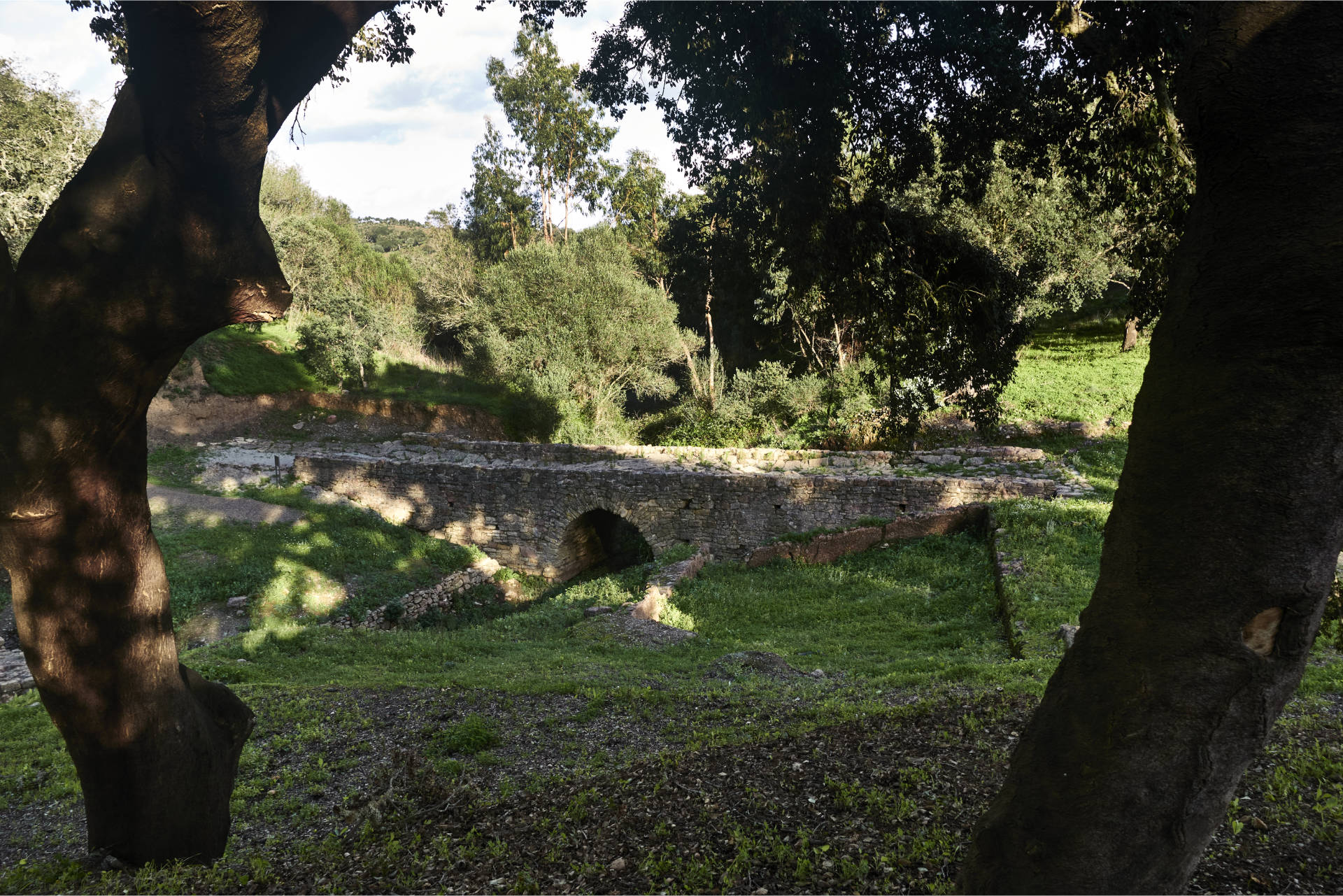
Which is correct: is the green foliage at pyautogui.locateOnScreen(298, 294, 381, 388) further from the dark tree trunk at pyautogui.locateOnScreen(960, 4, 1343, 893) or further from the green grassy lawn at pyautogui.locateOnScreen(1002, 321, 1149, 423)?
the dark tree trunk at pyautogui.locateOnScreen(960, 4, 1343, 893)

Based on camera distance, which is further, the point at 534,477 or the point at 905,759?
the point at 534,477

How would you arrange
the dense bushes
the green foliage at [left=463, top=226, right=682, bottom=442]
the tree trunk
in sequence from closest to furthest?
the dense bushes
the tree trunk
the green foliage at [left=463, top=226, right=682, bottom=442]

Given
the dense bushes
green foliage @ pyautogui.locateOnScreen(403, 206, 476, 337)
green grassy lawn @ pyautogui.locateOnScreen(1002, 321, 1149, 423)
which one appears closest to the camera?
green grassy lawn @ pyautogui.locateOnScreen(1002, 321, 1149, 423)

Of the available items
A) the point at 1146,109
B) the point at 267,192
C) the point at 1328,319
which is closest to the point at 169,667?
the point at 1328,319

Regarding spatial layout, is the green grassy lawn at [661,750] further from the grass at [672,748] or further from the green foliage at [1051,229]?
the green foliage at [1051,229]

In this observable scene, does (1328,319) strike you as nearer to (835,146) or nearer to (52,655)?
(835,146)

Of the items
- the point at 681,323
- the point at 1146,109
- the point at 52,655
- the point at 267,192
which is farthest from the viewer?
the point at 267,192

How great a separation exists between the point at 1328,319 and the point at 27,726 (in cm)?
989

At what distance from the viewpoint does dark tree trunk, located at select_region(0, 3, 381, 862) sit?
116 inches

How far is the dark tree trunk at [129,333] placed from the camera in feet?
9.65

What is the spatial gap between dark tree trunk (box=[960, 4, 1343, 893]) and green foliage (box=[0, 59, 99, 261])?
21.0 meters

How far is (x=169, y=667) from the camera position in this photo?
12.3ft

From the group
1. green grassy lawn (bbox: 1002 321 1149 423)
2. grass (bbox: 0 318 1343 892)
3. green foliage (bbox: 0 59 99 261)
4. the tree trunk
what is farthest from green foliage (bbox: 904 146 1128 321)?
green foliage (bbox: 0 59 99 261)

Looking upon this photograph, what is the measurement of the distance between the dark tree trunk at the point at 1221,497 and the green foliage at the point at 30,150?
828 inches
